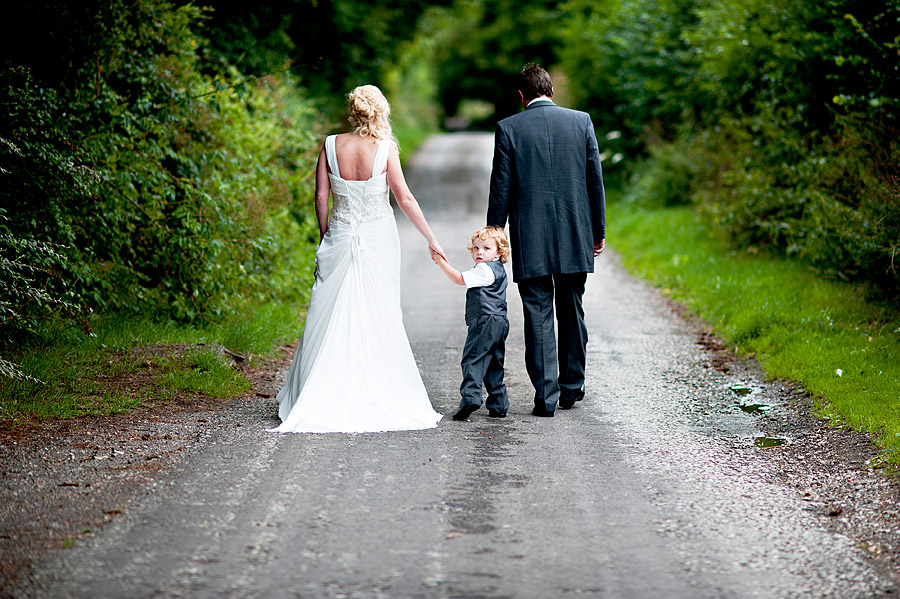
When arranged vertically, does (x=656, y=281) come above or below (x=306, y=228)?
below

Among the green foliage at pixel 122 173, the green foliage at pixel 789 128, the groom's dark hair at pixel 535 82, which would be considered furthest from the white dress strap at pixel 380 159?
the green foliage at pixel 789 128

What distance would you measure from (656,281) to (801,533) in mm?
8847

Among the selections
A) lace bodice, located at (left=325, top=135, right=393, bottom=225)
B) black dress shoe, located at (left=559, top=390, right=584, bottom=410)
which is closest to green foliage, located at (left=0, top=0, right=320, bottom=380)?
lace bodice, located at (left=325, top=135, right=393, bottom=225)

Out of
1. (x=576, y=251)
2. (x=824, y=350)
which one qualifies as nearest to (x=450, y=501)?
(x=576, y=251)

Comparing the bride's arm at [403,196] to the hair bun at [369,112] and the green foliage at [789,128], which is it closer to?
the hair bun at [369,112]

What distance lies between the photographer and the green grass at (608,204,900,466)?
6.82 metres

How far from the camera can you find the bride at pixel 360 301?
21.0ft

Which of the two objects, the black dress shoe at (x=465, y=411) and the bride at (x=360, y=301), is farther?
the black dress shoe at (x=465, y=411)

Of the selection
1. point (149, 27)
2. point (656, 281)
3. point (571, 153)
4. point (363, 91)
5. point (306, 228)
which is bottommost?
point (656, 281)

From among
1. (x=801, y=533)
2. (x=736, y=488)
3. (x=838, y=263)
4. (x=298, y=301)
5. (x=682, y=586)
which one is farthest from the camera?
(x=298, y=301)

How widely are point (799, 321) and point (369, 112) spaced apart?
4.99 m

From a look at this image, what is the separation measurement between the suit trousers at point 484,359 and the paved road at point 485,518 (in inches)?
7.3

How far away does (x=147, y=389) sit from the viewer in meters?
7.23

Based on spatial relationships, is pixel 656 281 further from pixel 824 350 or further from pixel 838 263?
pixel 824 350
